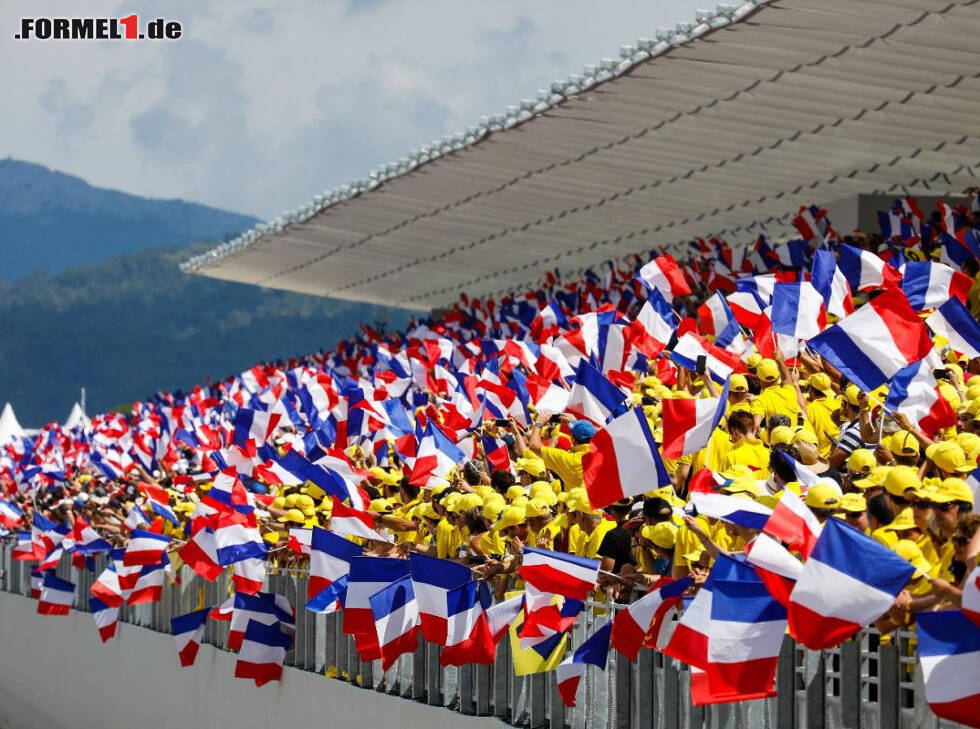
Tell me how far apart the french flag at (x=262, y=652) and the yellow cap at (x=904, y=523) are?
7.10 m

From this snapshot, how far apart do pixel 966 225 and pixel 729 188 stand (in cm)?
1011

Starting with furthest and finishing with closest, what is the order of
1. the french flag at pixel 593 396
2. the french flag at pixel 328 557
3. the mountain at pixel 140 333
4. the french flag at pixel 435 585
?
the mountain at pixel 140 333 < the french flag at pixel 593 396 < the french flag at pixel 328 557 < the french flag at pixel 435 585

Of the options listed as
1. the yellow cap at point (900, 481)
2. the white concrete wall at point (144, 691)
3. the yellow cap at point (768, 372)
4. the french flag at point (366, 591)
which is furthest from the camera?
the white concrete wall at point (144, 691)

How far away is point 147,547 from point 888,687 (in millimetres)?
10028

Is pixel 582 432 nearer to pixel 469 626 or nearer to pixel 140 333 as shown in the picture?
pixel 469 626

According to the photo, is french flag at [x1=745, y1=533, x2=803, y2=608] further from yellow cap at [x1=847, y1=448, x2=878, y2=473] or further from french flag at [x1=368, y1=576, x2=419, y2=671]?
french flag at [x1=368, y1=576, x2=419, y2=671]

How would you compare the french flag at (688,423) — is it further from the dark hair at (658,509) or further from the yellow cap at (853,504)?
the yellow cap at (853,504)

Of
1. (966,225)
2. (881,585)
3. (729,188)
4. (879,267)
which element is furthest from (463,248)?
(881,585)

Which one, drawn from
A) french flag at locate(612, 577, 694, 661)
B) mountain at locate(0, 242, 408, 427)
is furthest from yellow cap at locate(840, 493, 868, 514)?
mountain at locate(0, 242, 408, 427)

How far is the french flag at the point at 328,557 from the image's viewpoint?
432 inches

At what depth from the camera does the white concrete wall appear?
37.0 ft

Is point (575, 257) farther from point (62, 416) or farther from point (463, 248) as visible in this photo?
point (62, 416)

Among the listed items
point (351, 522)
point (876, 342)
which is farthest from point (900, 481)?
point (351, 522)

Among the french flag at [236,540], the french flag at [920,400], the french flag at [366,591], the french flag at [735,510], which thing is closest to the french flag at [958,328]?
the french flag at [920,400]
